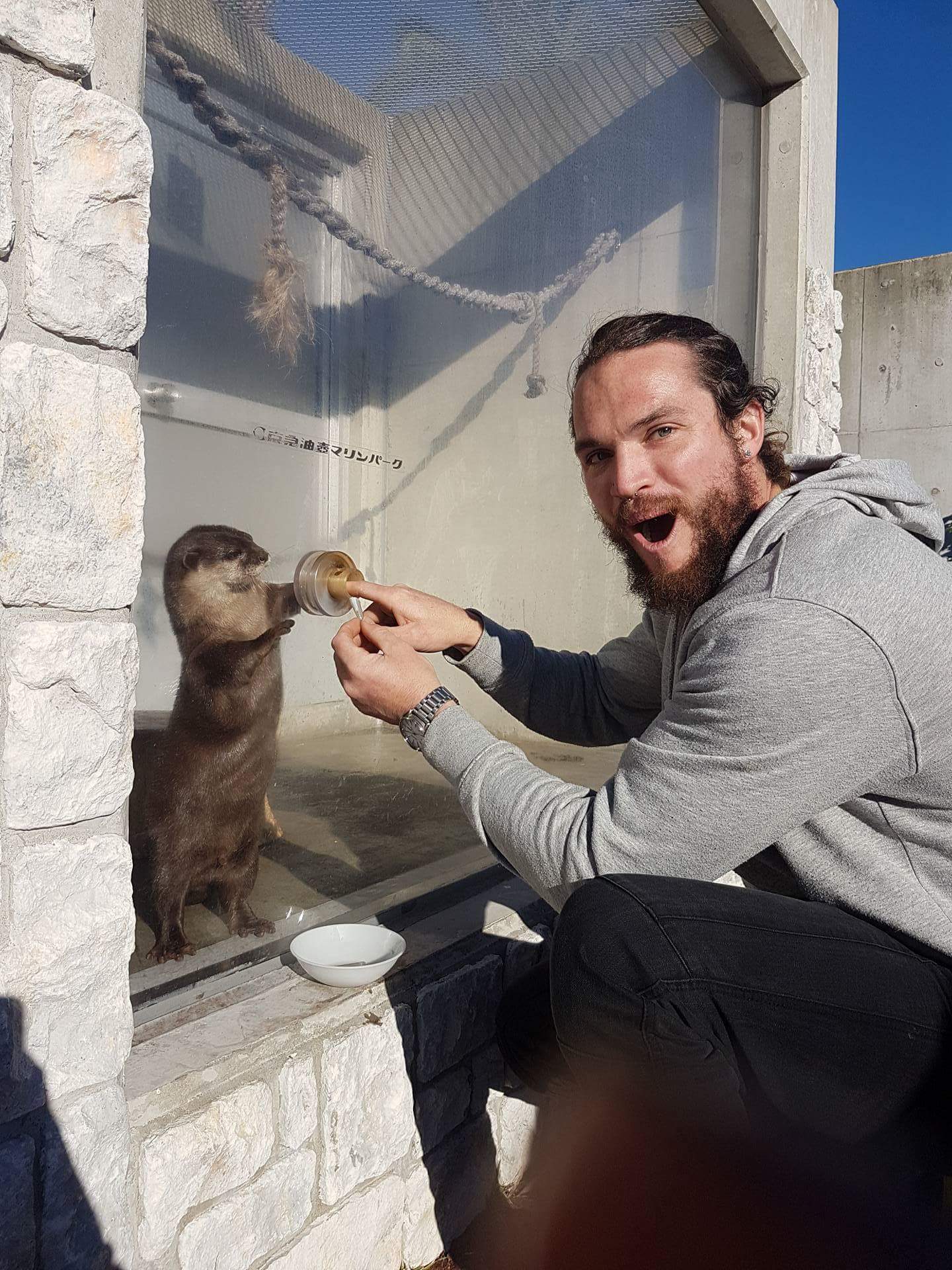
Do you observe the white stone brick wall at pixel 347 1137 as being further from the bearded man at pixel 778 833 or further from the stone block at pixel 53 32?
the stone block at pixel 53 32

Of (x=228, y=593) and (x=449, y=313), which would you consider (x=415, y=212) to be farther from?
(x=228, y=593)

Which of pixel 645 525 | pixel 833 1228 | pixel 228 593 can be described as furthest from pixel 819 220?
pixel 833 1228

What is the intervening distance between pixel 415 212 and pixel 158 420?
969 mm

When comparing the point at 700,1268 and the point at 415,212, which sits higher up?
the point at 415,212

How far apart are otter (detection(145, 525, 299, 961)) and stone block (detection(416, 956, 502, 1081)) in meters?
0.36

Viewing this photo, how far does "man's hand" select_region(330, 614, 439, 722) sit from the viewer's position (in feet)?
4.96

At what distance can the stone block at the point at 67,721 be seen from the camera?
1084mm

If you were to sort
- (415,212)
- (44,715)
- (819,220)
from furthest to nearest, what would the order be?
(819,220) → (415,212) → (44,715)

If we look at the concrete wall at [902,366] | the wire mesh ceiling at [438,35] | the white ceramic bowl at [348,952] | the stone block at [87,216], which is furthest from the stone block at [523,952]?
the concrete wall at [902,366]

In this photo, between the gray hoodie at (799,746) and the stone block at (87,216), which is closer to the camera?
the stone block at (87,216)

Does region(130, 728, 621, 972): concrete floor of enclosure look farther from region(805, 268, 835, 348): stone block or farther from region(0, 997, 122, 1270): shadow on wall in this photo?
region(805, 268, 835, 348): stone block

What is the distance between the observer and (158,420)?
4.89ft

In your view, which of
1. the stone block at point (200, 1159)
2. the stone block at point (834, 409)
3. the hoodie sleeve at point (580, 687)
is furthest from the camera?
the stone block at point (834, 409)

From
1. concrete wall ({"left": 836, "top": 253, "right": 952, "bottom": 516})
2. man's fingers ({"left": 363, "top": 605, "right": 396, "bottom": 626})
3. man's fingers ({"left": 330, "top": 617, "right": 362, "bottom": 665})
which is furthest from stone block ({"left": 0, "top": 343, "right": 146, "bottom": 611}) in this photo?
concrete wall ({"left": 836, "top": 253, "right": 952, "bottom": 516})
